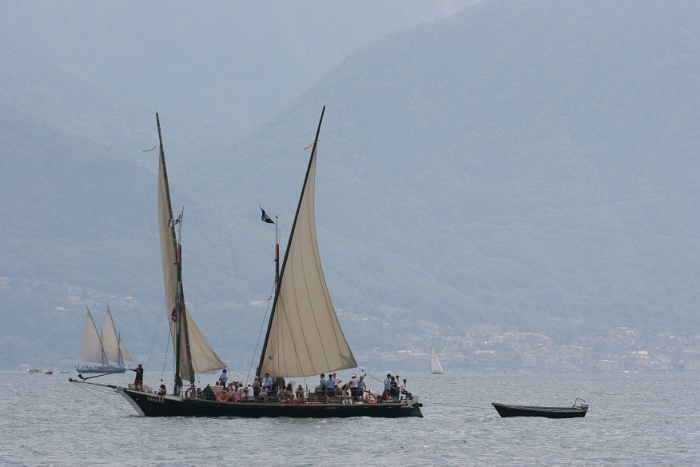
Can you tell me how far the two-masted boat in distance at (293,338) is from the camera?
68.8m

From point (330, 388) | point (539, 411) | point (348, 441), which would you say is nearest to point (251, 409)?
point (330, 388)

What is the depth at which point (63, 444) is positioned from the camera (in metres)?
66.6

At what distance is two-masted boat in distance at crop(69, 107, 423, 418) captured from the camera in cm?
6875

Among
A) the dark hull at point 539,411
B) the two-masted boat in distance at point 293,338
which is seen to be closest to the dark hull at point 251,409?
the two-masted boat in distance at point 293,338

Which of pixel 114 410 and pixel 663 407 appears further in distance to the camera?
pixel 663 407

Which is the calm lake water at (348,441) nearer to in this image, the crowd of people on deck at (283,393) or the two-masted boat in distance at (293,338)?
the two-masted boat in distance at (293,338)

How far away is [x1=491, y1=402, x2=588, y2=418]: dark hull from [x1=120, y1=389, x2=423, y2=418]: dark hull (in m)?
10.3

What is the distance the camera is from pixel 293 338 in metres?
68.8

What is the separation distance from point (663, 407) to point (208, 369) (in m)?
50.1

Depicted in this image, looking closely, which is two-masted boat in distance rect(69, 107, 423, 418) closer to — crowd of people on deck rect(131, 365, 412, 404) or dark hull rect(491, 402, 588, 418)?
crowd of people on deck rect(131, 365, 412, 404)

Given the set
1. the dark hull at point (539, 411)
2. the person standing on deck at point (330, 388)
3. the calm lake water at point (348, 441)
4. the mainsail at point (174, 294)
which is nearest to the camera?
the calm lake water at point (348, 441)

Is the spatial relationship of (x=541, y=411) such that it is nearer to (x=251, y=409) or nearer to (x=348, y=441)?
(x=348, y=441)

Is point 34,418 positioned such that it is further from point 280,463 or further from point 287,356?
point 280,463

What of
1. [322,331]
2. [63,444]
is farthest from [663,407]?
[63,444]
